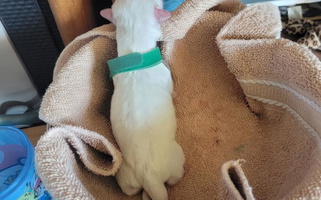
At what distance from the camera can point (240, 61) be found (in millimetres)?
839

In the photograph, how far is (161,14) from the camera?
838 mm

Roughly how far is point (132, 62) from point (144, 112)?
13 centimetres

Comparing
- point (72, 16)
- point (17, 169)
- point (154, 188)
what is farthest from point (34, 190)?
point (72, 16)

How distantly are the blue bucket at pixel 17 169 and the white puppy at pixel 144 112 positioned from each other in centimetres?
19

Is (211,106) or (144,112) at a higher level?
(144,112)

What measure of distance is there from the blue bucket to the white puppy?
19 centimetres

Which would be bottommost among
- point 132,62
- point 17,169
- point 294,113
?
point 17,169

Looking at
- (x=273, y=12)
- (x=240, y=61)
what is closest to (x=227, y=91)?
(x=240, y=61)

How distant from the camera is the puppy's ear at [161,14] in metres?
0.84

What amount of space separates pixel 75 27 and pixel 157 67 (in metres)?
0.24

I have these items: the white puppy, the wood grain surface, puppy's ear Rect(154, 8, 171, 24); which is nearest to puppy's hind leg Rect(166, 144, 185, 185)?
the white puppy

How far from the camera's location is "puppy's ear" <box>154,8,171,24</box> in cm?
84

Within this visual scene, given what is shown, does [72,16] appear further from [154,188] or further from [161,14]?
[154,188]

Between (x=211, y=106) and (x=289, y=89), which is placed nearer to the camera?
(x=289, y=89)
